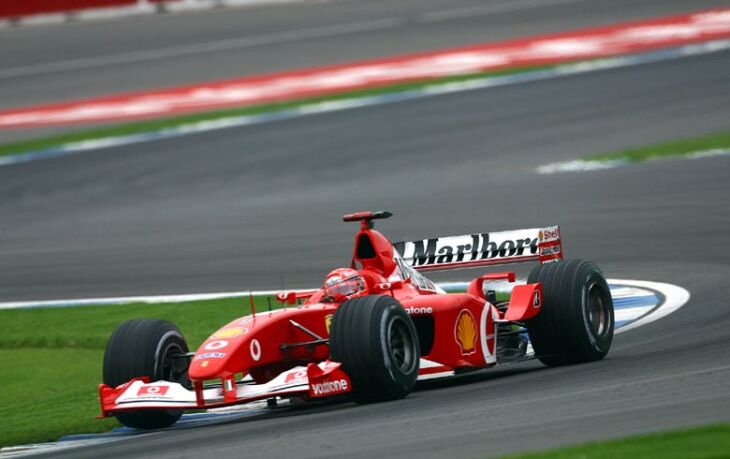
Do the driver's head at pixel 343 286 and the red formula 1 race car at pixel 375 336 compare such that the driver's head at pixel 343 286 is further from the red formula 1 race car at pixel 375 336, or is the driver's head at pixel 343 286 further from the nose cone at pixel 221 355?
the nose cone at pixel 221 355

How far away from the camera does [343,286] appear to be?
11367 mm

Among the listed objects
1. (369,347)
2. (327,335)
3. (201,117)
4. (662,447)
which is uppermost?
(201,117)

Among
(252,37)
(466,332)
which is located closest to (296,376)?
(466,332)

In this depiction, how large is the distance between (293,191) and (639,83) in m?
7.39

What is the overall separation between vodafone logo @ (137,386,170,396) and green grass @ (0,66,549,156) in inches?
740

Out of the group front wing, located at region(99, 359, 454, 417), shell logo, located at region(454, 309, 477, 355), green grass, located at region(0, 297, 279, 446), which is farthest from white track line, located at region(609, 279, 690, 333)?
front wing, located at region(99, 359, 454, 417)

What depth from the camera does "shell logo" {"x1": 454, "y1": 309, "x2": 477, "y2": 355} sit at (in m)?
11.4

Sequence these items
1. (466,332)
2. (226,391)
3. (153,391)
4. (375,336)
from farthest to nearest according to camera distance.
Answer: (466,332) < (153,391) < (226,391) < (375,336)

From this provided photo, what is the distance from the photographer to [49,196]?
25.3 m

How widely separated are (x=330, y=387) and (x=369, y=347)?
38 cm

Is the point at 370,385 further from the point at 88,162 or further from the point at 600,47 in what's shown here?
the point at 600,47

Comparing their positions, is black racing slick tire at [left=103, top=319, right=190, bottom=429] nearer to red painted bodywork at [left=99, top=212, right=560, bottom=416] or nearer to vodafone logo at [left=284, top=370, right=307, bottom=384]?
red painted bodywork at [left=99, top=212, right=560, bottom=416]

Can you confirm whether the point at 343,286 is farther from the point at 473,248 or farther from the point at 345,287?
the point at 473,248

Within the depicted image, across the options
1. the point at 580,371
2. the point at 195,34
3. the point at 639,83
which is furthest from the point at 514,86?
the point at 580,371
